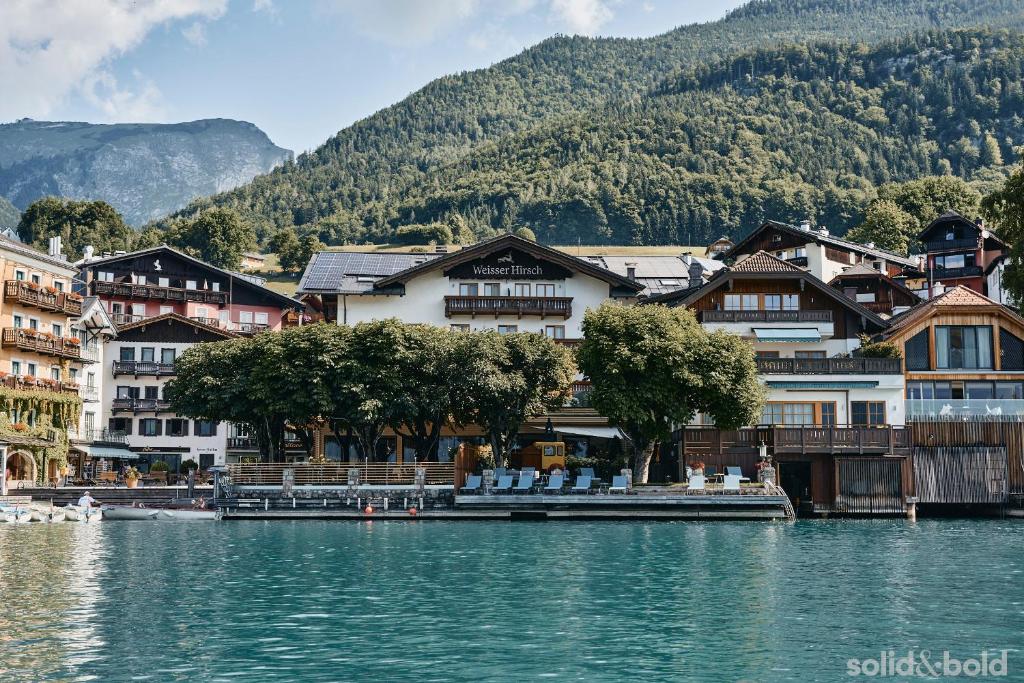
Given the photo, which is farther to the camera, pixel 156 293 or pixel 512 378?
pixel 156 293

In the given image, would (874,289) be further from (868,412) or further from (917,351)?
(868,412)

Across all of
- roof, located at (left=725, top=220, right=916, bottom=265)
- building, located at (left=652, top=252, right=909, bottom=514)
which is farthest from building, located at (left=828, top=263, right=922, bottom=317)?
building, located at (left=652, top=252, right=909, bottom=514)

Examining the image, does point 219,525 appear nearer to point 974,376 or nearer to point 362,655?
point 362,655

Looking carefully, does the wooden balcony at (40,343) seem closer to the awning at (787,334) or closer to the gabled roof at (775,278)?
the gabled roof at (775,278)

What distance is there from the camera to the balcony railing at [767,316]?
6800cm

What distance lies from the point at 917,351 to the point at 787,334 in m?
7.20

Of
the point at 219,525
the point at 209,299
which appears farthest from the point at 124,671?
the point at 209,299

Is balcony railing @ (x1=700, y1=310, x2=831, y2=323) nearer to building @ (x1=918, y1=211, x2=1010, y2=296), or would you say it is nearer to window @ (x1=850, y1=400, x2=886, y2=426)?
window @ (x1=850, y1=400, x2=886, y2=426)

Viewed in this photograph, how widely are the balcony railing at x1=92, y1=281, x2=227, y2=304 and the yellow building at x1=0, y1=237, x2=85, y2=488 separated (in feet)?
62.0

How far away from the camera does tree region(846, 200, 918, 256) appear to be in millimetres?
139250

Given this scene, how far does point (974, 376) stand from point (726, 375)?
1421 centimetres

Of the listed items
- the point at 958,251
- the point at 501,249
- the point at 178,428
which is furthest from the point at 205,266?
the point at 958,251

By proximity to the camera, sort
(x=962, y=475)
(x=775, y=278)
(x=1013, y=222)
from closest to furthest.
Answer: (x=1013, y=222) < (x=962, y=475) < (x=775, y=278)

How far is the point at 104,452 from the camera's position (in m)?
76.1
